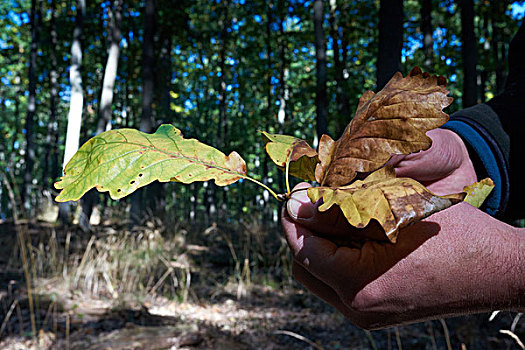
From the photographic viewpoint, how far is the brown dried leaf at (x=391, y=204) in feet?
1.60

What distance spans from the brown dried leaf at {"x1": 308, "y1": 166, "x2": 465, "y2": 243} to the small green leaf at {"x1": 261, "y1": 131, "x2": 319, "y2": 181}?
5.4 inches

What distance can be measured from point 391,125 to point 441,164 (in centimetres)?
36

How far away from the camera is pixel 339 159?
2.07ft

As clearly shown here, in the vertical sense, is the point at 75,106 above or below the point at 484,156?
above

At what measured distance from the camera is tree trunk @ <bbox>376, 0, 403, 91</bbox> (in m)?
2.86

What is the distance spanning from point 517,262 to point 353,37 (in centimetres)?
932

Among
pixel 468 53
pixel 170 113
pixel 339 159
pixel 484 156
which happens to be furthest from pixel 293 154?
pixel 170 113

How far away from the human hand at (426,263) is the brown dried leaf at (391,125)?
0.27 ft

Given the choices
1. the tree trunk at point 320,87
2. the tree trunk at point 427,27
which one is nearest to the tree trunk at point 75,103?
the tree trunk at point 320,87

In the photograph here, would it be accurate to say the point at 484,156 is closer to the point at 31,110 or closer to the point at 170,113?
the point at 170,113

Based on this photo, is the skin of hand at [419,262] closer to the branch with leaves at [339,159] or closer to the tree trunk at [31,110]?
the branch with leaves at [339,159]

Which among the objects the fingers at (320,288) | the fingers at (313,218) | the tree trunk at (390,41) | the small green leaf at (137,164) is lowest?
the fingers at (320,288)

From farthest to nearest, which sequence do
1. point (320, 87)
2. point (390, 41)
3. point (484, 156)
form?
point (320, 87), point (390, 41), point (484, 156)

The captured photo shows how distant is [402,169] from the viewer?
82 cm
